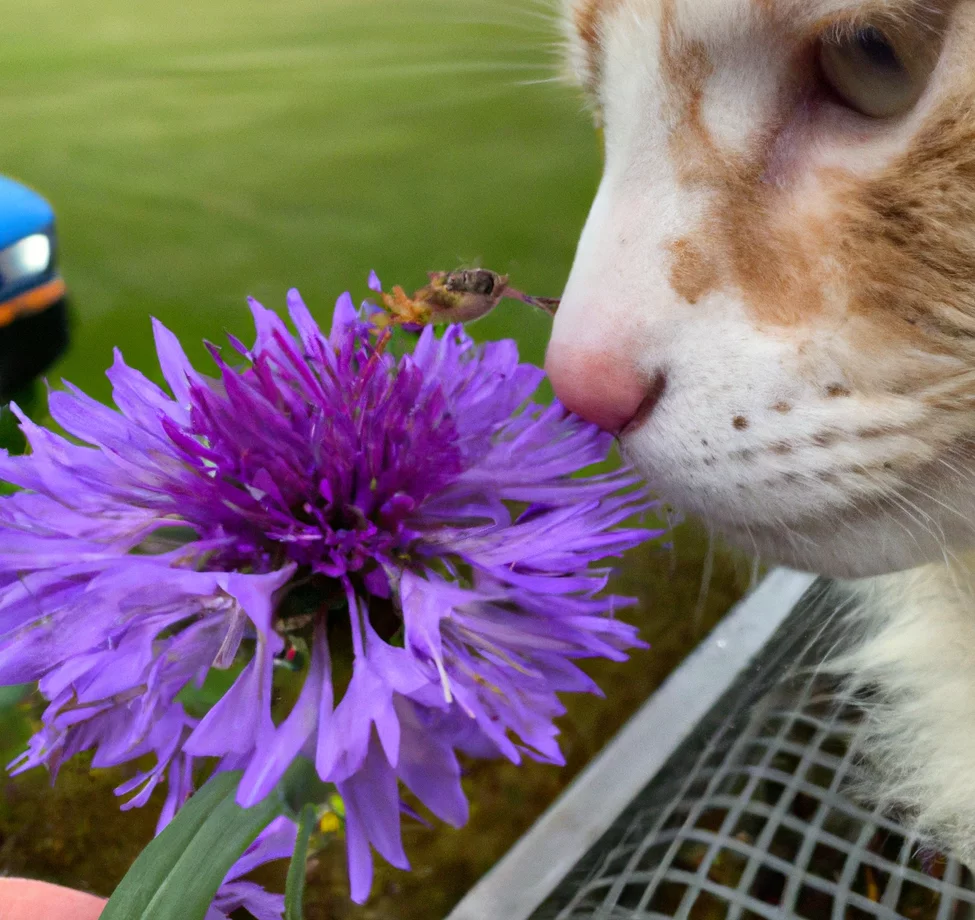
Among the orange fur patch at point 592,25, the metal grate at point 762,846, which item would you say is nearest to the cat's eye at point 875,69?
the orange fur patch at point 592,25

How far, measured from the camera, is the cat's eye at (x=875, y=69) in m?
0.29

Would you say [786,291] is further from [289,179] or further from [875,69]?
[289,179]

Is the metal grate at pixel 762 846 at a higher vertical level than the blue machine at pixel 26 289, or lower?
lower

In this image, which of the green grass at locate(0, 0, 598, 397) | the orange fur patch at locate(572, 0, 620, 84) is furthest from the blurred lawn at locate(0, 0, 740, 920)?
the orange fur patch at locate(572, 0, 620, 84)

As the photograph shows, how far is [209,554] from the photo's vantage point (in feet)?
0.71

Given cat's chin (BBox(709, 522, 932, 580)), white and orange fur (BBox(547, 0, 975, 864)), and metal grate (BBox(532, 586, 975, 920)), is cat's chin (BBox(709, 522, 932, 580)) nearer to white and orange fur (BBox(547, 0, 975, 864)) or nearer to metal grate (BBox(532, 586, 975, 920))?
white and orange fur (BBox(547, 0, 975, 864))

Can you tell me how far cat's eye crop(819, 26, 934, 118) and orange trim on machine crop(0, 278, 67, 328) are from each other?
0.37 metres

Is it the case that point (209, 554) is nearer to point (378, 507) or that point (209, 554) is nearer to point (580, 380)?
point (378, 507)

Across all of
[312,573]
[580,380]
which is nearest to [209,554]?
[312,573]

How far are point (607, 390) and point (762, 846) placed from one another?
0.25 m

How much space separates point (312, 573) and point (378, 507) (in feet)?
0.09

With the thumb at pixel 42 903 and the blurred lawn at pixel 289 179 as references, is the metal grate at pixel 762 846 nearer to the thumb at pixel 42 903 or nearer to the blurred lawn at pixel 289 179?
the blurred lawn at pixel 289 179

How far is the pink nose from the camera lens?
326mm

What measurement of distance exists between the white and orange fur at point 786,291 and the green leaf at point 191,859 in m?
0.19
